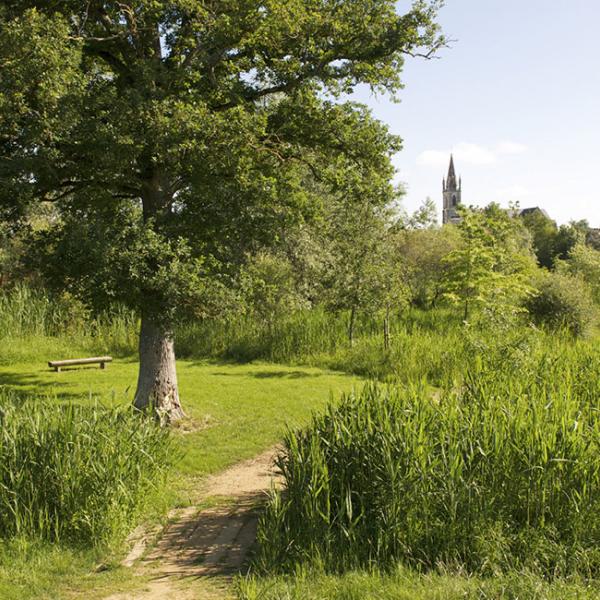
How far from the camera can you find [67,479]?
259 inches

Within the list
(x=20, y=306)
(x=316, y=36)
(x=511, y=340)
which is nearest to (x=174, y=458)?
(x=511, y=340)

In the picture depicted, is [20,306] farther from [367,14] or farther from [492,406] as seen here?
[492,406]

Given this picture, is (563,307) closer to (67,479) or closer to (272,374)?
(272,374)

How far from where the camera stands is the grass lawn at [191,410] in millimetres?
5867

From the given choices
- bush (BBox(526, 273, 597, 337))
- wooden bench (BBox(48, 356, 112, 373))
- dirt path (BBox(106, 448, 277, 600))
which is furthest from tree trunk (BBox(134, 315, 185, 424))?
bush (BBox(526, 273, 597, 337))

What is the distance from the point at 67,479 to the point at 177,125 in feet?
16.5

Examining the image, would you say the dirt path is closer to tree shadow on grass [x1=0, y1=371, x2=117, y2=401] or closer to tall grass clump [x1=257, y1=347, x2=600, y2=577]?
tall grass clump [x1=257, y1=347, x2=600, y2=577]

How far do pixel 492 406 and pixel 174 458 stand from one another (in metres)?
4.26

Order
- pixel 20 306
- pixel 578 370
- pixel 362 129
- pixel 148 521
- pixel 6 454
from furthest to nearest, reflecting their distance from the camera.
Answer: pixel 20 306, pixel 362 129, pixel 578 370, pixel 148 521, pixel 6 454

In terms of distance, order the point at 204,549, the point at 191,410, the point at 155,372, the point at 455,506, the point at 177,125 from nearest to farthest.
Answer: the point at 455,506
the point at 204,549
the point at 177,125
the point at 155,372
the point at 191,410

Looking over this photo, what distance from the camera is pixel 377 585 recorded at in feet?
17.1

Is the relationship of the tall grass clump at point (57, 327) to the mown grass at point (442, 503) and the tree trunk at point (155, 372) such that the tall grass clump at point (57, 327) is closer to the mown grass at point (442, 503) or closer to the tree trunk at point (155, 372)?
the tree trunk at point (155, 372)

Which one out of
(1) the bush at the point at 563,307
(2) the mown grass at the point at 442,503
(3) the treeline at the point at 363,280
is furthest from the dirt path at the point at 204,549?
(1) the bush at the point at 563,307

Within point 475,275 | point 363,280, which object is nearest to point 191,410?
point 363,280
